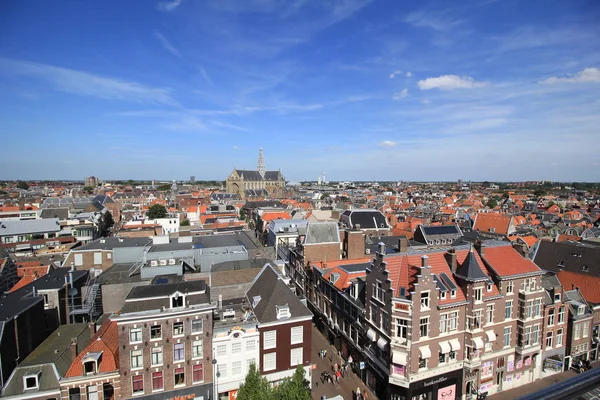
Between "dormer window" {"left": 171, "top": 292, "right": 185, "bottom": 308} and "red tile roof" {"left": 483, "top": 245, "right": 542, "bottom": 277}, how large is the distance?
28421 millimetres

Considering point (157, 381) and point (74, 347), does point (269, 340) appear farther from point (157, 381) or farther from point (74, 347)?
point (74, 347)

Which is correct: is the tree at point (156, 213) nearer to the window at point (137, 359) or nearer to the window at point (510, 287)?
the window at point (137, 359)

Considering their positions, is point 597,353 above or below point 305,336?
below

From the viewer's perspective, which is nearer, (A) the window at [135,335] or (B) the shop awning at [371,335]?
(A) the window at [135,335]

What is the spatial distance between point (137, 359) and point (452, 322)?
87.5 ft

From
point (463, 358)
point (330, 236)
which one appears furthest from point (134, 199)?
point (463, 358)

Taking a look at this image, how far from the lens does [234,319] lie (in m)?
29.5

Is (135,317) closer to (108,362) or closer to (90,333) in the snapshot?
(108,362)

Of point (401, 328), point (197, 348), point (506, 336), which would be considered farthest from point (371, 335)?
point (197, 348)

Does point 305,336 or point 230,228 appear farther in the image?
point 230,228

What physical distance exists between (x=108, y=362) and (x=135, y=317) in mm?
4419

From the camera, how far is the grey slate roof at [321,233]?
49.8 meters

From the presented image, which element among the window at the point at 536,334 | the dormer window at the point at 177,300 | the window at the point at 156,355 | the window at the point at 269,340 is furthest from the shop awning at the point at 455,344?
the window at the point at 156,355

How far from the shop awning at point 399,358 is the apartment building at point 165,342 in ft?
51.1
